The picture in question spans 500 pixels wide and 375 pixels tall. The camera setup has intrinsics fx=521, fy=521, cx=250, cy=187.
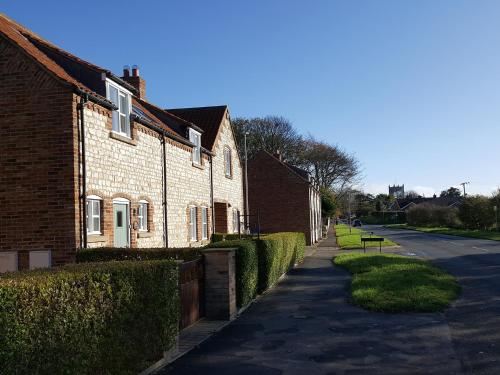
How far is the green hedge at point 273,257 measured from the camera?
14.7 meters

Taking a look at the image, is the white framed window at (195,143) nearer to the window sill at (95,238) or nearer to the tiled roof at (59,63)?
the tiled roof at (59,63)

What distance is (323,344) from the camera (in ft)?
28.3

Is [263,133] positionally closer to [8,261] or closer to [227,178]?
[227,178]

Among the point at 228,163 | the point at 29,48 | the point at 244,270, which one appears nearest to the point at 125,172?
the point at 29,48

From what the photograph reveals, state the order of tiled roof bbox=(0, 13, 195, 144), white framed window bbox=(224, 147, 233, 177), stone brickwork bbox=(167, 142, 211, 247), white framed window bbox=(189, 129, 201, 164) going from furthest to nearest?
white framed window bbox=(224, 147, 233, 177) < white framed window bbox=(189, 129, 201, 164) < stone brickwork bbox=(167, 142, 211, 247) < tiled roof bbox=(0, 13, 195, 144)

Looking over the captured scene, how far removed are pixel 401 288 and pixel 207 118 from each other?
16.3 meters

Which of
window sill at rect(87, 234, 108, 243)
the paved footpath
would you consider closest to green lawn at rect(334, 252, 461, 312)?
the paved footpath

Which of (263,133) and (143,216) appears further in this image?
(263,133)

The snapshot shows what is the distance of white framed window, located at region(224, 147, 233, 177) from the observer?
91.5 ft

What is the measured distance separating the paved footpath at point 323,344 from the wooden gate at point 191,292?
802mm

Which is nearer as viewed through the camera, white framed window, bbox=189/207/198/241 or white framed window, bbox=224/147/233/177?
white framed window, bbox=189/207/198/241

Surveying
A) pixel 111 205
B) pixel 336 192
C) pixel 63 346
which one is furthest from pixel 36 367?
pixel 336 192

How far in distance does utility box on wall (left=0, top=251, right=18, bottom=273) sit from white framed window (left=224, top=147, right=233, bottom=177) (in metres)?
16.0

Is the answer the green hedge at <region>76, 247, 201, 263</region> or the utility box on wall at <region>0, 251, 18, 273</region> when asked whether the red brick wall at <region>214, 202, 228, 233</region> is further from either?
the utility box on wall at <region>0, 251, 18, 273</region>
